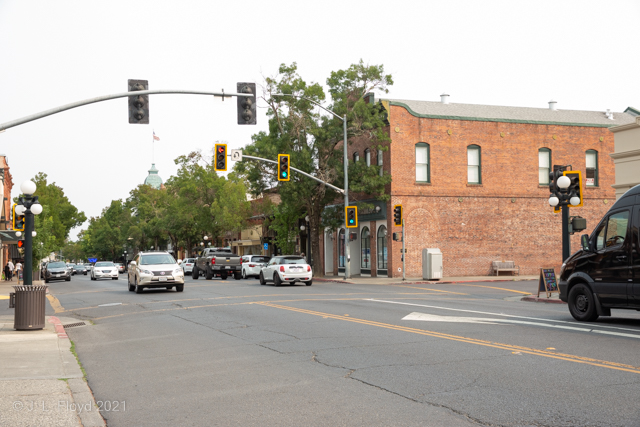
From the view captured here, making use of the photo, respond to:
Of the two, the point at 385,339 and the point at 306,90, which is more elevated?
the point at 306,90

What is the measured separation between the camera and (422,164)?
131 ft

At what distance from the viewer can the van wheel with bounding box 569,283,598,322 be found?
13.6m

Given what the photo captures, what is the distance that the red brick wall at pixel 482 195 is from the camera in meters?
39.3

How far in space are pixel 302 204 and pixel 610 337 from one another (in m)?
30.6

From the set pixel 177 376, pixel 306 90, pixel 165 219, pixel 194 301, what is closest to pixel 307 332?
pixel 177 376

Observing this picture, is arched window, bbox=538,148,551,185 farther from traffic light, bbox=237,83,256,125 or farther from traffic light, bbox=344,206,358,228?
traffic light, bbox=237,83,256,125

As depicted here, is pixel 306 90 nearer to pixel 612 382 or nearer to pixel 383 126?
pixel 383 126

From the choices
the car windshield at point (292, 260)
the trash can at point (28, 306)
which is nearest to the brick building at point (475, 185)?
the car windshield at point (292, 260)

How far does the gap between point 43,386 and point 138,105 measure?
11.3m

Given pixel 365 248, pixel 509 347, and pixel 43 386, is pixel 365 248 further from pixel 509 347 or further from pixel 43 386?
pixel 43 386

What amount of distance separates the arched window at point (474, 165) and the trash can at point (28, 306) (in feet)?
104

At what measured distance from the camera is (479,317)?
48.9 ft

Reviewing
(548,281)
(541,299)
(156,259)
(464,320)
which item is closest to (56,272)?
(156,259)

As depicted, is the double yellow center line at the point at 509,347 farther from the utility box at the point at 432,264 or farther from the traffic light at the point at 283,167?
the utility box at the point at 432,264
